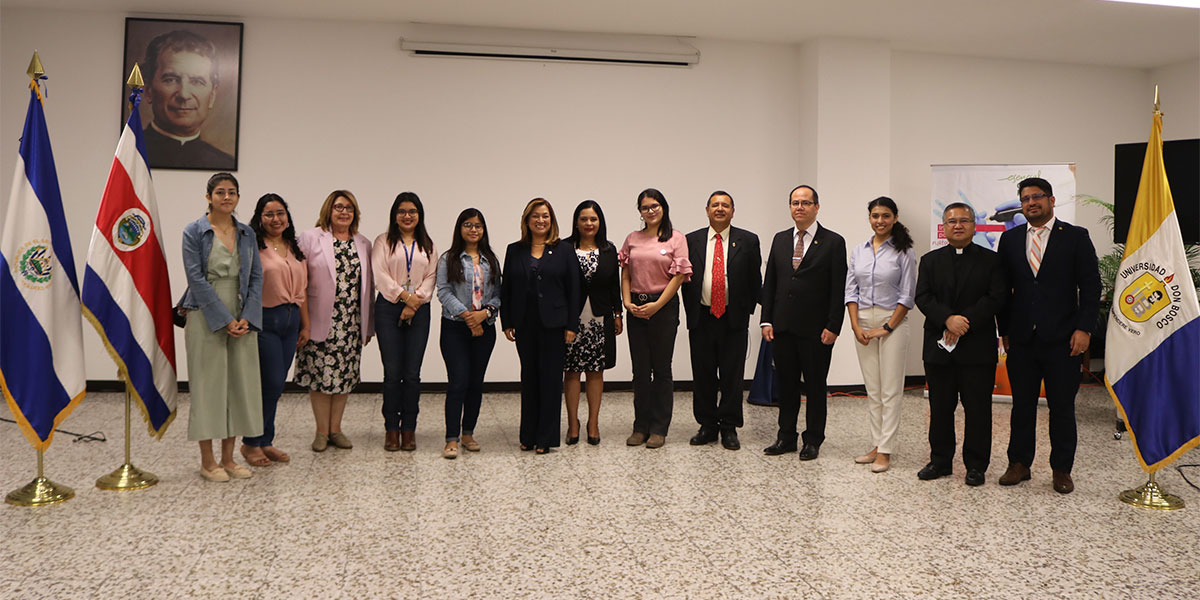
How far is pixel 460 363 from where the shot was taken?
14.8 feet

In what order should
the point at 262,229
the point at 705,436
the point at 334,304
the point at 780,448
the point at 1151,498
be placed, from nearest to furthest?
the point at 1151,498 < the point at 262,229 < the point at 334,304 < the point at 780,448 < the point at 705,436

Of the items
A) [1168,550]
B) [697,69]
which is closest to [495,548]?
[1168,550]

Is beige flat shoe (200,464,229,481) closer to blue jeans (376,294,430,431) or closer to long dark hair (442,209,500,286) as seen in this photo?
blue jeans (376,294,430,431)

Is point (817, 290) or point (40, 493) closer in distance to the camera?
point (40, 493)

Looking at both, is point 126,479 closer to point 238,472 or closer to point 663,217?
point 238,472

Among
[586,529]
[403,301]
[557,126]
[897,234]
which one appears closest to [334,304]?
[403,301]

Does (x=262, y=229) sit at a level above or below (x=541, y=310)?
above

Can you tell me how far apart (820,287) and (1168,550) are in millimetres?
1967

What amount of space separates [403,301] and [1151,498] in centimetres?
378

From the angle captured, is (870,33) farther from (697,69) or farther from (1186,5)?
(1186,5)

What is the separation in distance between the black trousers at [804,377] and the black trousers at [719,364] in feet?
0.75

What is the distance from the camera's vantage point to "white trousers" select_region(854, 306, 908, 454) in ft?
14.1

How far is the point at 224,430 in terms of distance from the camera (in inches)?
153

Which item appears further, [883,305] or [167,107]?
[167,107]
